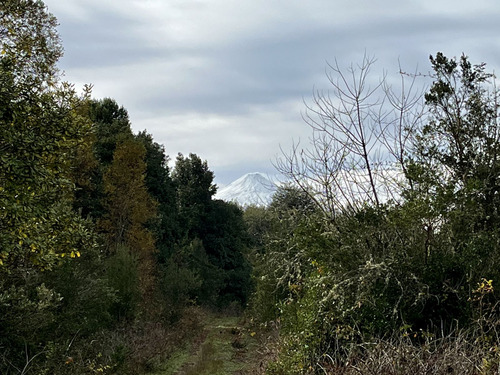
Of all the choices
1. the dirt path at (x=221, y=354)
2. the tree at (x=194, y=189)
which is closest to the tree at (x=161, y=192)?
the dirt path at (x=221, y=354)

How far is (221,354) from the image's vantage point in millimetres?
23422

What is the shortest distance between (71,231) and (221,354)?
15.9 metres

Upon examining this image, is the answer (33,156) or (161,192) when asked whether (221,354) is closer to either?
(161,192)

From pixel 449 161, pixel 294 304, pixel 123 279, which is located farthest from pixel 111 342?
pixel 449 161

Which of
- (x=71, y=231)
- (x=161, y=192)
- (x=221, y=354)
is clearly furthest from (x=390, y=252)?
(x=161, y=192)

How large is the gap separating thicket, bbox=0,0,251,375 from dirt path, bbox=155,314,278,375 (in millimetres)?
908

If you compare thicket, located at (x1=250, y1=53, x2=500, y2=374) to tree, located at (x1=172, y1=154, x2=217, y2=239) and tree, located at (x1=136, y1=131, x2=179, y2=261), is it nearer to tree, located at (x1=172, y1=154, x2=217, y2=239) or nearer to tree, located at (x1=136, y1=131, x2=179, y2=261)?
tree, located at (x1=136, y1=131, x2=179, y2=261)

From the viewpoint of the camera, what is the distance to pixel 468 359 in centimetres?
568

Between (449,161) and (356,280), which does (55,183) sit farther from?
(449,161)

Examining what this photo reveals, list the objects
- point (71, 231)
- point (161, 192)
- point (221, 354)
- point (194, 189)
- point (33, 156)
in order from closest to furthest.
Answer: point (33, 156)
point (71, 231)
point (221, 354)
point (161, 192)
point (194, 189)

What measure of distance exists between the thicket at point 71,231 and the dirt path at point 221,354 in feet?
2.98

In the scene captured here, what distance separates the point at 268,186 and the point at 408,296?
170 inches

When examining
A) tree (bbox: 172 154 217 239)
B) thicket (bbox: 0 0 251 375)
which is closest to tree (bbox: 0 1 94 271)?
thicket (bbox: 0 0 251 375)

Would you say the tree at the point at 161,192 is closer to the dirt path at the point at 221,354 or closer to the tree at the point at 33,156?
the dirt path at the point at 221,354
